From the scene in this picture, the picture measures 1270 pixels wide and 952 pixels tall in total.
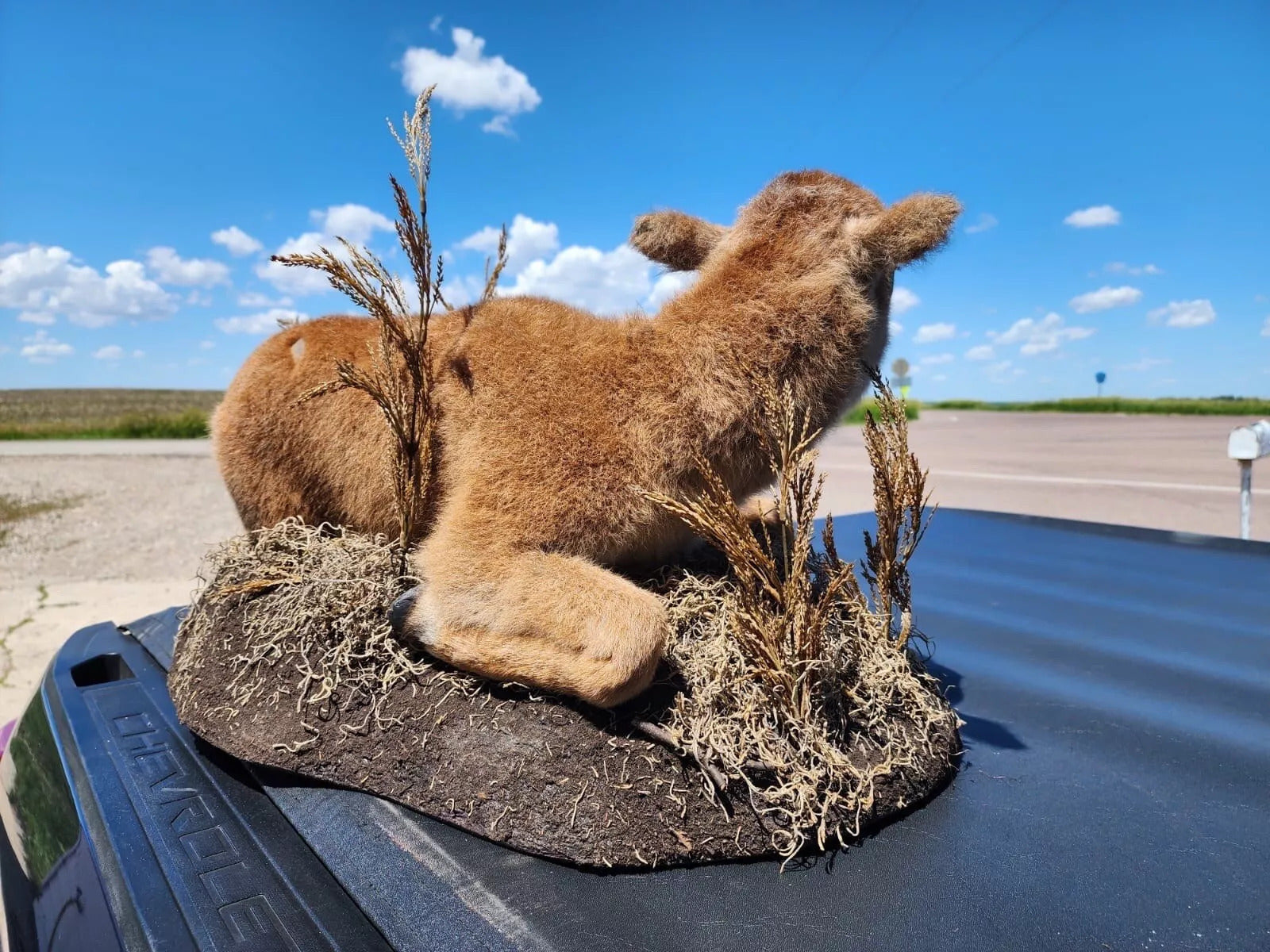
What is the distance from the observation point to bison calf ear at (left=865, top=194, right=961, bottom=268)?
73.5 inches

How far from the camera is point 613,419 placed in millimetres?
1929

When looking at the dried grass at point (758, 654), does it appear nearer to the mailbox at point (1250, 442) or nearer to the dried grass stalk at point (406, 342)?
the dried grass stalk at point (406, 342)

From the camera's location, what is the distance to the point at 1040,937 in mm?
1346

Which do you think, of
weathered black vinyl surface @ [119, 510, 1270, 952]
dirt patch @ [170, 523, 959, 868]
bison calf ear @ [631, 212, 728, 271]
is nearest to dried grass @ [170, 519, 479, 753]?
dirt patch @ [170, 523, 959, 868]

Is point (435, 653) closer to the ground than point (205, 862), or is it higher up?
higher up

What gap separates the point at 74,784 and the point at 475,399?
1.38m

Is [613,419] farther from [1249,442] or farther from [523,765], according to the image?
[1249,442]

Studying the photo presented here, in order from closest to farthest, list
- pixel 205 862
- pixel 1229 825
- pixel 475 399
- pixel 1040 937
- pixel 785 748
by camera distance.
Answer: pixel 1040 937 < pixel 205 862 < pixel 785 748 < pixel 1229 825 < pixel 475 399

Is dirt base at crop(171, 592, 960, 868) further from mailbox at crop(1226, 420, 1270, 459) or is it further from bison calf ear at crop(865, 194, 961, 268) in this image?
mailbox at crop(1226, 420, 1270, 459)

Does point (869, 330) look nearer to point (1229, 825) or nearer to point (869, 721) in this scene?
point (869, 721)

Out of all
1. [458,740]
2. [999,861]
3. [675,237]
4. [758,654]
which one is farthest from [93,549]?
[999,861]

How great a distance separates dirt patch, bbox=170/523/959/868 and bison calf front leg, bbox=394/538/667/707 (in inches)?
3.9

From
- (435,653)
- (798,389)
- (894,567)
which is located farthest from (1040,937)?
(435,653)

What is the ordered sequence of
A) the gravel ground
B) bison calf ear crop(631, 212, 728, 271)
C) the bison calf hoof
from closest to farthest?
the bison calf hoof < bison calf ear crop(631, 212, 728, 271) < the gravel ground
